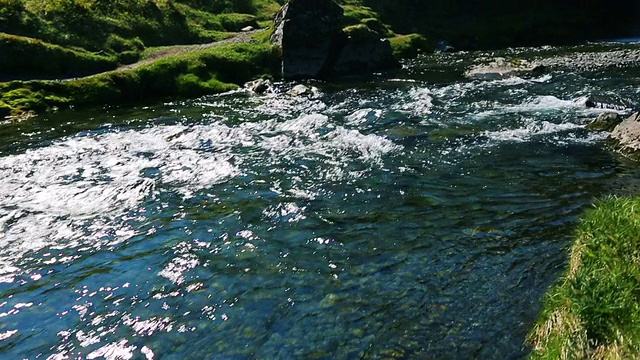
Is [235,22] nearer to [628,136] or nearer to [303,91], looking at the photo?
[303,91]

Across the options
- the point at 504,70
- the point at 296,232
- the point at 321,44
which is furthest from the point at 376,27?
the point at 296,232

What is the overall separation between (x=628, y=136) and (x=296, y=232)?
14062mm

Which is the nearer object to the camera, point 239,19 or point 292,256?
point 292,256

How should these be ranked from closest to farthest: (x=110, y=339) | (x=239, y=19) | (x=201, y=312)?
(x=110, y=339)
(x=201, y=312)
(x=239, y=19)

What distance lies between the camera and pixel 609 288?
7.85 meters

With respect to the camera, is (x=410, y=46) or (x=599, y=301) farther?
(x=410, y=46)

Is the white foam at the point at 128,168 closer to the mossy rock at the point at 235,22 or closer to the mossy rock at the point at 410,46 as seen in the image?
the mossy rock at the point at 410,46

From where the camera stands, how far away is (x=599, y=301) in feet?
25.2

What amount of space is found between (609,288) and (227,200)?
11594 millimetres

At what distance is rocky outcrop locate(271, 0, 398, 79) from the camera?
4266 centimetres

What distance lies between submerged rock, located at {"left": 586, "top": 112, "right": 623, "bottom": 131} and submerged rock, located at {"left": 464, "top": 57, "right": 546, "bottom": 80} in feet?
49.9

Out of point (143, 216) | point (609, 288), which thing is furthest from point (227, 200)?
point (609, 288)

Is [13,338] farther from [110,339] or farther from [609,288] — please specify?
[609,288]

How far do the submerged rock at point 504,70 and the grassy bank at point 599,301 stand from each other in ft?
98.0
